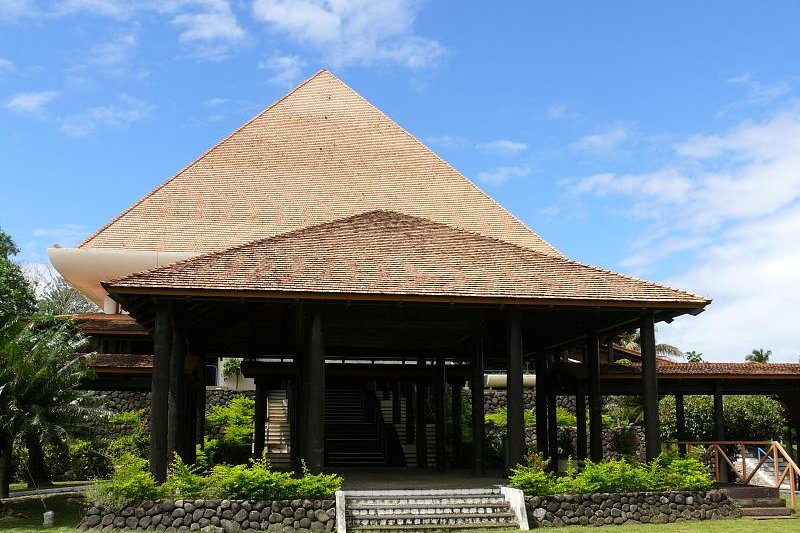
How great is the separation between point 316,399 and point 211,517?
270 centimetres

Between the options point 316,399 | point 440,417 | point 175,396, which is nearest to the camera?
point 316,399

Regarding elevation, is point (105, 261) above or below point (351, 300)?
above

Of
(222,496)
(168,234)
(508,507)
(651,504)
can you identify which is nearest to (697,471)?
(651,504)

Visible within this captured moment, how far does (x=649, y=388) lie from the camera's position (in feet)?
55.6

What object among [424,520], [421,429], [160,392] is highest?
[160,392]

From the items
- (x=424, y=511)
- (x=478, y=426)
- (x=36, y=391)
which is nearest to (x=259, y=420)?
(x=478, y=426)

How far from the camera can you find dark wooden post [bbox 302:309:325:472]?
15.3 meters

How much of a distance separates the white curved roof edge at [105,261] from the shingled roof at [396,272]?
10.4 m

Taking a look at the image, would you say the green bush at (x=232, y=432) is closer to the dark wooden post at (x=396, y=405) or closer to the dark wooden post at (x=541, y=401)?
the dark wooden post at (x=396, y=405)

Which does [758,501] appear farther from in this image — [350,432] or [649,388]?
[350,432]

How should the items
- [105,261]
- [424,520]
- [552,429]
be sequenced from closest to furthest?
[424,520] → [552,429] → [105,261]

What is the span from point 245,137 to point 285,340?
39.0 ft

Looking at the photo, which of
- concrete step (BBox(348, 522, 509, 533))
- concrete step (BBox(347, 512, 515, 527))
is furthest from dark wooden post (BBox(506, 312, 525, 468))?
concrete step (BBox(348, 522, 509, 533))

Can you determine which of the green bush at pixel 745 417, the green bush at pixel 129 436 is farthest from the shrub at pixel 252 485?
the green bush at pixel 745 417
